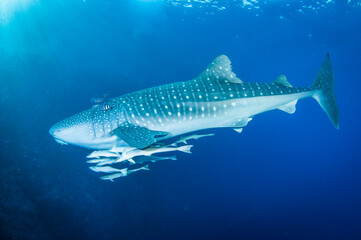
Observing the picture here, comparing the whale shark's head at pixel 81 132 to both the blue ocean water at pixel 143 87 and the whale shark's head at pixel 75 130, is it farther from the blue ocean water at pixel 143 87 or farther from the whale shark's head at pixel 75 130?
the blue ocean water at pixel 143 87

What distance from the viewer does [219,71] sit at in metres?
5.34

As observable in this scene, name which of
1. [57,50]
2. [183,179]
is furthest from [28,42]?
[183,179]

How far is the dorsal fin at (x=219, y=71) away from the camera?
5.31 m

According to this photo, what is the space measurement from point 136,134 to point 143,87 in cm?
1694

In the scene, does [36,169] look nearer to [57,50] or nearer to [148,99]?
[148,99]

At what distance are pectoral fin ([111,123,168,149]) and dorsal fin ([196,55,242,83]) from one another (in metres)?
1.97

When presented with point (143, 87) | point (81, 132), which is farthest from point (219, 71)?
point (143, 87)

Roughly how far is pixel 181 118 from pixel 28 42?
19.8 m

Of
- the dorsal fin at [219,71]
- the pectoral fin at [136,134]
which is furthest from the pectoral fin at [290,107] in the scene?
the pectoral fin at [136,134]

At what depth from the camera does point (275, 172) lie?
29.2m

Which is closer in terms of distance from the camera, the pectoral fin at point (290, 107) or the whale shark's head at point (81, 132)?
the whale shark's head at point (81, 132)

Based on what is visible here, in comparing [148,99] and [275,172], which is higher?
[148,99]

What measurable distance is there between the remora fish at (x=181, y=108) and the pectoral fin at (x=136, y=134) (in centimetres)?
3

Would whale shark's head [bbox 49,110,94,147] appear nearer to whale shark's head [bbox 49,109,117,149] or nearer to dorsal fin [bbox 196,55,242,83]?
whale shark's head [bbox 49,109,117,149]
